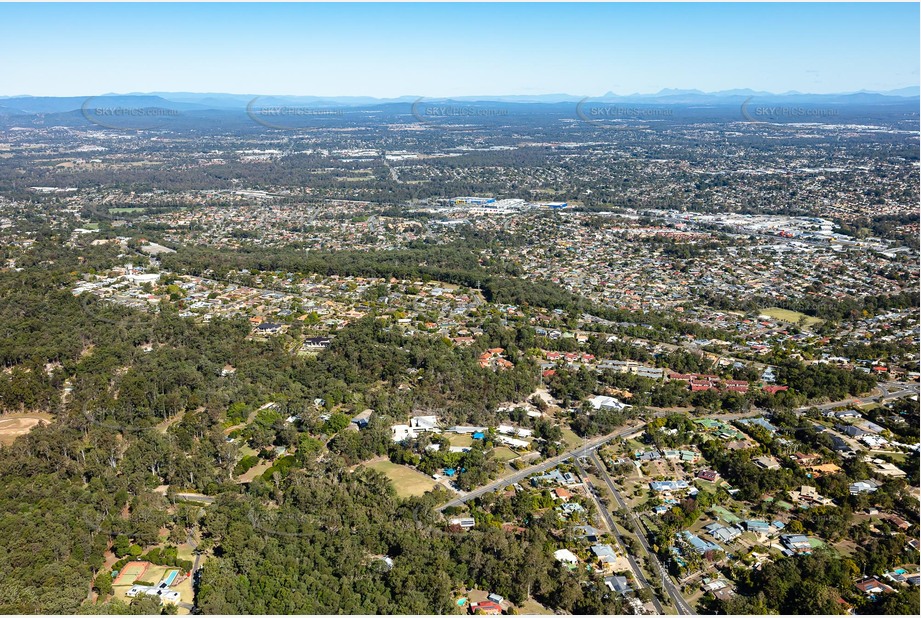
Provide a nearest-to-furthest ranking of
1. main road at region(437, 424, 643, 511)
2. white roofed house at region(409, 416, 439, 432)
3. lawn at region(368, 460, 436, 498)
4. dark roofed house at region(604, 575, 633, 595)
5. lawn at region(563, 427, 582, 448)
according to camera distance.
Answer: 1. dark roofed house at region(604, 575, 633, 595)
2. main road at region(437, 424, 643, 511)
3. lawn at region(368, 460, 436, 498)
4. lawn at region(563, 427, 582, 448)
5. white roofed house at region(409, 416, 439, 432)

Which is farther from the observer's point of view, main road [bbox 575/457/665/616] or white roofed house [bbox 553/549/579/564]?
white roofed house [bbox 553/549/579/564]

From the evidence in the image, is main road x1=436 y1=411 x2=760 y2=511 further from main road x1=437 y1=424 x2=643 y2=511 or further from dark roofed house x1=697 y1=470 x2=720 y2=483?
dark roofed house x1=697 y1=470 x2=720 y2=483

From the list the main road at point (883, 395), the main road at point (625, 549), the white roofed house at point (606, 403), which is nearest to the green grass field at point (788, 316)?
the main road at point (883, 395)

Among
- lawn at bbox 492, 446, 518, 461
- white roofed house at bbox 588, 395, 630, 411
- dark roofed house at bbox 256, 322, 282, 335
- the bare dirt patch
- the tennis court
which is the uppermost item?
the tennis court

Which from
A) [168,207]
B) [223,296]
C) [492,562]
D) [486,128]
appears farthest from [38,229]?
[486,128]

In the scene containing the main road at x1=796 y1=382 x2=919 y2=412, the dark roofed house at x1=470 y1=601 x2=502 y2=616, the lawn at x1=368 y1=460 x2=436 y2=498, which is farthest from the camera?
the main road at x1=796 y1=382 x2=919 y2=412

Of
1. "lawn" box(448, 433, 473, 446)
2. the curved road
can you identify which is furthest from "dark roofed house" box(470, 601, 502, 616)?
"lawn" box(448, 433, 473, 446)
